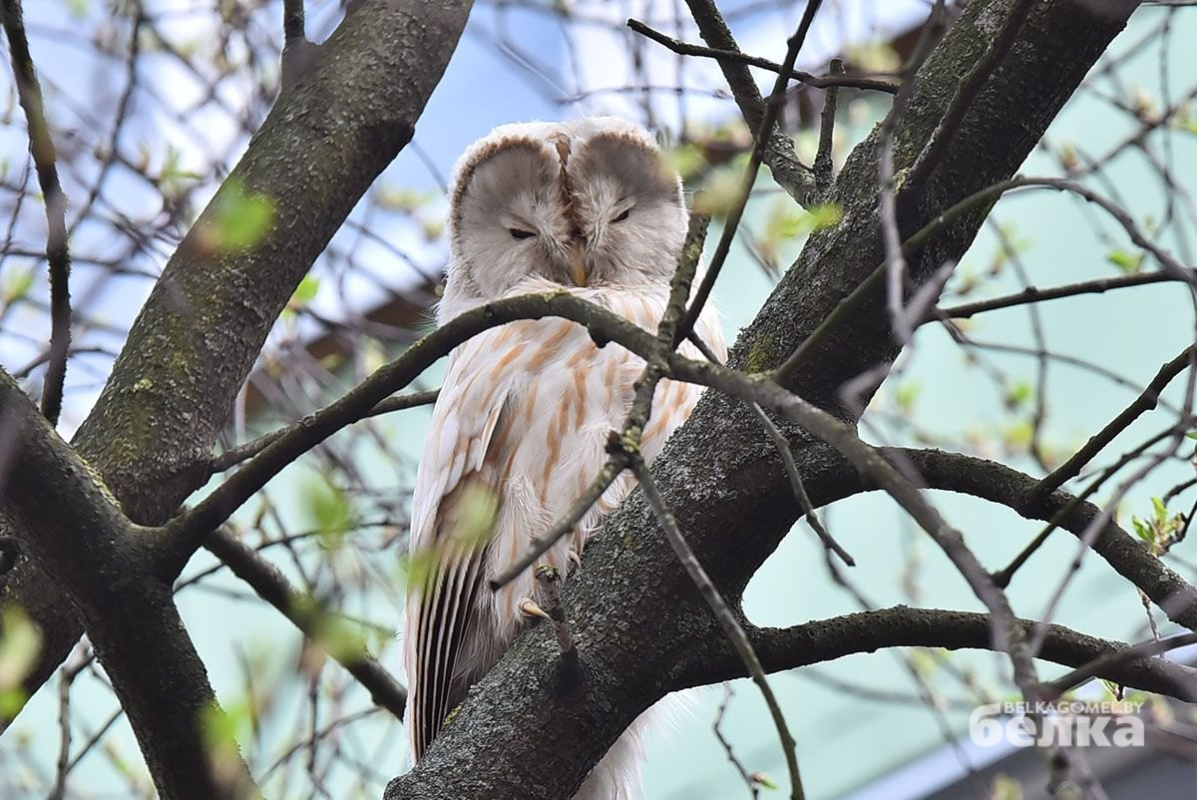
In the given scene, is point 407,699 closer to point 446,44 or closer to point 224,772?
point 224,772

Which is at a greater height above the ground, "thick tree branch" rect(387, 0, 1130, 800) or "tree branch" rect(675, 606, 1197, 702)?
"thick tree branch" rect(387, 0, 1130, 800)

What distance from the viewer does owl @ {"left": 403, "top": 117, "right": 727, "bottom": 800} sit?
2.34 metres

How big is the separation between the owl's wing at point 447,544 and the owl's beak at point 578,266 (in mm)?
360

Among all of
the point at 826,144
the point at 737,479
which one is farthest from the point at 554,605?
the point at 826,144

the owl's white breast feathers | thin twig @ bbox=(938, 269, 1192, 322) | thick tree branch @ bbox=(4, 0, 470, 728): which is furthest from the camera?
the owl's white breast feathers

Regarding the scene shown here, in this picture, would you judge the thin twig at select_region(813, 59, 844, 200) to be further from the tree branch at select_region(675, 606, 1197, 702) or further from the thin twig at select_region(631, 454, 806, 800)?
the thin twig at select_region(631, 454, 806, 800)

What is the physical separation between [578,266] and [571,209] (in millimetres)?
127

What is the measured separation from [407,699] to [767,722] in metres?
3.28

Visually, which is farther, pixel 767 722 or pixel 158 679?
pixel 767 722

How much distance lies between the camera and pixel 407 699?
2348mm

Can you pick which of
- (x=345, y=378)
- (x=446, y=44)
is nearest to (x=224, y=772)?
(x=446, y=44)

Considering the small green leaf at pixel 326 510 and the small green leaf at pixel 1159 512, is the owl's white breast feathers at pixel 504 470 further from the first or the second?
the small green leaf at pixel 326 510

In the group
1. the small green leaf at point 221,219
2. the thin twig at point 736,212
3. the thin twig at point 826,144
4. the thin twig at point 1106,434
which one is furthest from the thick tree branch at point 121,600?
the thin twig at point 826,144

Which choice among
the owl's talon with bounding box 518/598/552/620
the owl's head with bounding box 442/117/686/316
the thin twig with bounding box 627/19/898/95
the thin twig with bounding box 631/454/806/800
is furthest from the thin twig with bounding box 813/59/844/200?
→ the thin twig with bounding box 631/454/806/800
